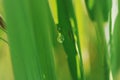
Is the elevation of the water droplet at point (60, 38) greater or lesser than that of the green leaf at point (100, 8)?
lesser

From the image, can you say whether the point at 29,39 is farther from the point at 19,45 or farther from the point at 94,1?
the point at 94,1

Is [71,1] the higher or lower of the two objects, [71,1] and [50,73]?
the higher

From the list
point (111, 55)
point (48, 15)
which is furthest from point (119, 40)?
point (48, 15)

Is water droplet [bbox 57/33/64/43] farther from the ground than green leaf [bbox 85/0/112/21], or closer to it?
closer to it

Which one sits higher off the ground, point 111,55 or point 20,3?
point 20,3

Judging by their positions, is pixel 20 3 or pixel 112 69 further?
pixel 112 69

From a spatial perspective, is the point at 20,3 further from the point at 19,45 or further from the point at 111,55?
the point at 111,55

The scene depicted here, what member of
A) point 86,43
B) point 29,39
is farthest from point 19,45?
point 86,43
